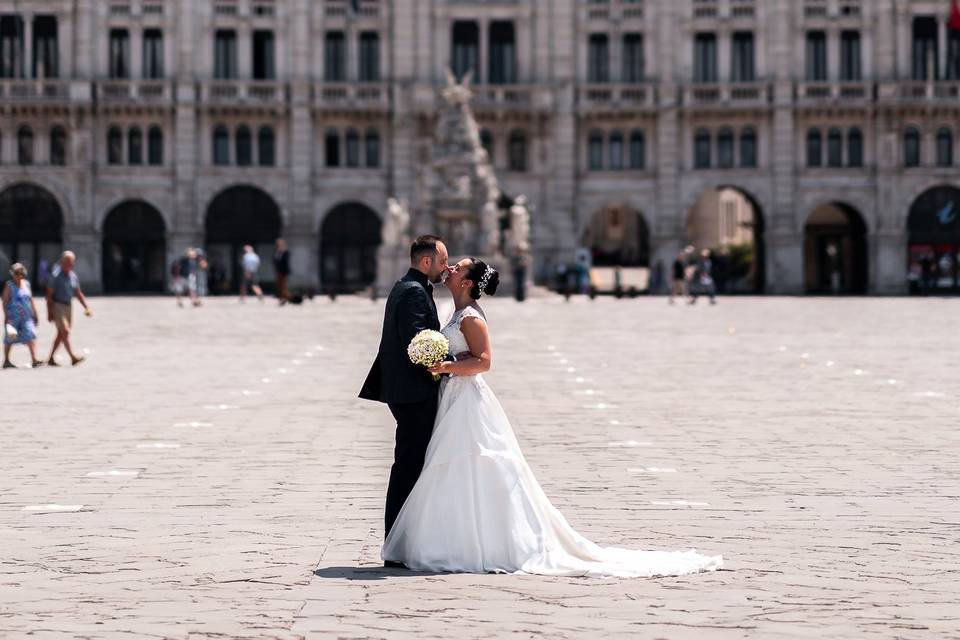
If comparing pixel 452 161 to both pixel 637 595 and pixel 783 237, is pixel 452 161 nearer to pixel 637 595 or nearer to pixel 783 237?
pixel 783 237

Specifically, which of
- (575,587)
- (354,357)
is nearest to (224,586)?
(575,587)

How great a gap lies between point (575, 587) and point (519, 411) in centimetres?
1069

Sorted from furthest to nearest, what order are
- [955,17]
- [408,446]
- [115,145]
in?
[115,145] → [955,17] → [408,446]

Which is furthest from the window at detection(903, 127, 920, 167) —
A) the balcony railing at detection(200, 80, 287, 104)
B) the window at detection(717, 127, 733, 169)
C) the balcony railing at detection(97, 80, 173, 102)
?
the balcony railing at detection(97, 80, 173, 102)

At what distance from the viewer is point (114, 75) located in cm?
7688

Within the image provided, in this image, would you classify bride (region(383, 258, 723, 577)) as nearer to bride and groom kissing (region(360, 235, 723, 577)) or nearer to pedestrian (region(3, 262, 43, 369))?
bride and groom kissing (region(360, 235, 723, 577))

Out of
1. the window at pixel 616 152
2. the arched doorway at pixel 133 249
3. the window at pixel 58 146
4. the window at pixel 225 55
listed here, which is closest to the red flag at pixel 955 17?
the window at pixel 616 152

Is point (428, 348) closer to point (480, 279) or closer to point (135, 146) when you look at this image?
point (480, 279)

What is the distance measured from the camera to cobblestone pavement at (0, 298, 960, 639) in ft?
30.8

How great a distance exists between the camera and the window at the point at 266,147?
77.6 metres

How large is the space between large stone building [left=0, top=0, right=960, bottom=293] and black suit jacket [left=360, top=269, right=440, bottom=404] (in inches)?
2582

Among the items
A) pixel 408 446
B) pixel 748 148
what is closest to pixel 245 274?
pixel 748 148

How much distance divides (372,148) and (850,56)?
21.9 meters

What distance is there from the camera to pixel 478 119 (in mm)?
78000
